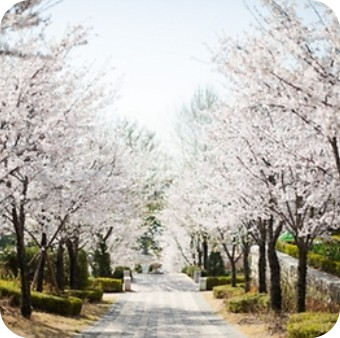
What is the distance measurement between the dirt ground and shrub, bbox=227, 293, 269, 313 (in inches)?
4.7

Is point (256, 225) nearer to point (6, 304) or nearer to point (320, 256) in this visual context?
point (320, 256)

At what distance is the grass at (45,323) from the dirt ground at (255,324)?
2.93 feet

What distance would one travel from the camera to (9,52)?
3680 mm

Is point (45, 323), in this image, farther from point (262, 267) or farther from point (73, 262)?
point (73, 262)

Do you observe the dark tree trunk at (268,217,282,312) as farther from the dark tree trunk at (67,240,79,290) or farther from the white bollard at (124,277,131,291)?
the dark tree trunk at (67,240,79,290)

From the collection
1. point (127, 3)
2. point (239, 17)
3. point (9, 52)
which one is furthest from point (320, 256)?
point (9, 52)

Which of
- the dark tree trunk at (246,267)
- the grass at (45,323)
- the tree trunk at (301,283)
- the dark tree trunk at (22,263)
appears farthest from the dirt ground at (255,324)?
the dark tree trunk at (246,267)

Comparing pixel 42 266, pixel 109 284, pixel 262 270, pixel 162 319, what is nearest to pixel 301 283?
pixel 162 319

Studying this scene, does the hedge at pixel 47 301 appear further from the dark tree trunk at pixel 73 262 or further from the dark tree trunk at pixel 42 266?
the dark tree trunk at pixel 73 262

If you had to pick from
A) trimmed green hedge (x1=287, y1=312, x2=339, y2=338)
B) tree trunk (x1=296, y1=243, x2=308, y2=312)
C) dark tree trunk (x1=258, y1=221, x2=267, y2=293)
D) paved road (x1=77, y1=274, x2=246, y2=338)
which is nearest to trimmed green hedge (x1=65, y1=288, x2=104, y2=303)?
paved road (x1=77, y1=274, x2=246, y2=338)

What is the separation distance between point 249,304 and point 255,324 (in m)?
0.88

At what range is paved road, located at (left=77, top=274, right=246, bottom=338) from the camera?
427cm

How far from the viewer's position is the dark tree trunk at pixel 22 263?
4.94 meters

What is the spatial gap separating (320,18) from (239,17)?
78 centimetres
